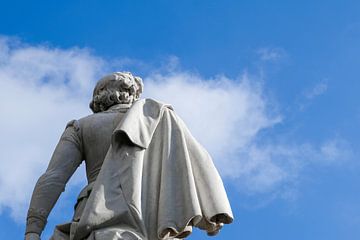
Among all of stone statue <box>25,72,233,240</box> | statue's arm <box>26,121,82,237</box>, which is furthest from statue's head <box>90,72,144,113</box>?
statue's arm <box>26,121,82,237</box>

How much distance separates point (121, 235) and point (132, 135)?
126cm

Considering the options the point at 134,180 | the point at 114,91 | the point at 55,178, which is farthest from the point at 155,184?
the point at 114,91

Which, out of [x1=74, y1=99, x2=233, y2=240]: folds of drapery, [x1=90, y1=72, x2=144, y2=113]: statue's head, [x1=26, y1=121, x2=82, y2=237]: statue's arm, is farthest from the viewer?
[x1=90, y1=72, x2=144, y2=113]: statue's head

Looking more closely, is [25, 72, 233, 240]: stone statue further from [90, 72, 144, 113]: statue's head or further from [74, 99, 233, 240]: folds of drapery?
[90, 72, 144, 113]: statue's head

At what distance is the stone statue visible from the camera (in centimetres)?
981

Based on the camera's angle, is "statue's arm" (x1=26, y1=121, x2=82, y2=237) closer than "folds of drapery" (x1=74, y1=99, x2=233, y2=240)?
No

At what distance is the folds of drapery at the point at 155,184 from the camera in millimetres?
9805

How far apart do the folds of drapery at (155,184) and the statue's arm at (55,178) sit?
64 centimetres

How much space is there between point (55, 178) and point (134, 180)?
1.03 metres

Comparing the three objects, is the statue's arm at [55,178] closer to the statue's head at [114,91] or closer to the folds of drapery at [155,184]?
the statue's head at [114,91]

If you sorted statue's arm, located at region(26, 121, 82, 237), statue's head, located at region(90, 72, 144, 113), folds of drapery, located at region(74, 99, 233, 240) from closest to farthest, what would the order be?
folds of drapery, located at region(74, 99, 233, 240)
statue's arm, located at region(26, 121, 82, 237)
statue's head, located at region(90, 72, 144, 113)

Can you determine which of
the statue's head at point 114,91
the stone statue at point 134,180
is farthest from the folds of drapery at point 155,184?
the statue's head at point 114,91

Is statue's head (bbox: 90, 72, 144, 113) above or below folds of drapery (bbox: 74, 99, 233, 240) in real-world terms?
above

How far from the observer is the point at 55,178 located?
1065 centimetres
